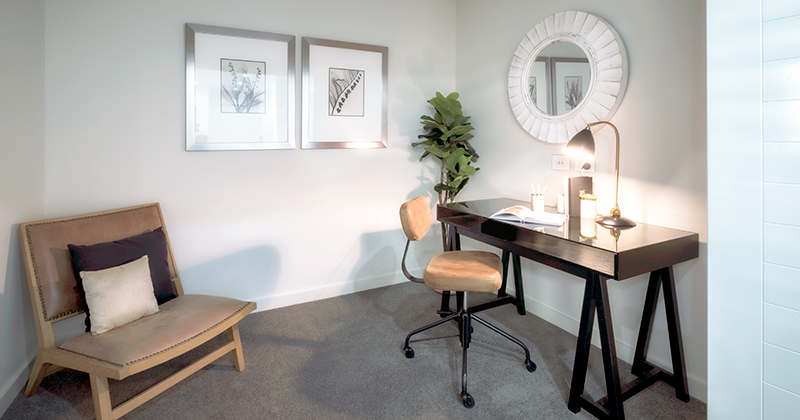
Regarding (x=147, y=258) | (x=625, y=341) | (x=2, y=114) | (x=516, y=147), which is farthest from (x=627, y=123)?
(x=2, y=114)

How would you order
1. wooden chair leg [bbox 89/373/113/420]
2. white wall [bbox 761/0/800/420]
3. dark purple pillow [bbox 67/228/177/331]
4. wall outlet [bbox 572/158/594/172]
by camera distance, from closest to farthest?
white wall [bbox 761/0/800/420] < wooden chair leg [bbox 89/373/113/420] < dark purple pillow [bbox 67/228/177/331] < wall outlet [bbox 572/158/594/172]

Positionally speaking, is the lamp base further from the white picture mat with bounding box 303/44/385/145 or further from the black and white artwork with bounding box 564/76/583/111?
the white picture mat with bounding box 303/44/385/145

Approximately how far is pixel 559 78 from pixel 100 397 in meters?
2.93

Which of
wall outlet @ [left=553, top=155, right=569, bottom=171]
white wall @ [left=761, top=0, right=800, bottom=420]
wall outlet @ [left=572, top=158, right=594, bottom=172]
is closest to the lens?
white wall @ [left=761, top=0, right=800, bottom=420]

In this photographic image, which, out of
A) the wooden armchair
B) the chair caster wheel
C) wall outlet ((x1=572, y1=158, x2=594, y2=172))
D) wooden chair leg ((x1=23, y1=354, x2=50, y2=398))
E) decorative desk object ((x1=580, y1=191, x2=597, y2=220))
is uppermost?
wall outlet ((x1=572, y1=158, x2=594, y2=172))

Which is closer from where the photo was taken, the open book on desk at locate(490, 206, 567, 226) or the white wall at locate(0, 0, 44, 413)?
the white wall at locate(0, 0, 44, 413)

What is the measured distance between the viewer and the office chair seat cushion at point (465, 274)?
2064mm

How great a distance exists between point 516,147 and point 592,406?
1.81 metres

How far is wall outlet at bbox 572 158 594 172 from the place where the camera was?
238cm

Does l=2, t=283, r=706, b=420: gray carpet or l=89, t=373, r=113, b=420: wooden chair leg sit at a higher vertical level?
l=89, t=373, r=113, b=420: wooden chair leg

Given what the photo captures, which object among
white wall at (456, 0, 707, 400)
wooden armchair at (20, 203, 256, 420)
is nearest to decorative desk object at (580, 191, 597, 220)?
white wall at (456, 0, 707, 400)

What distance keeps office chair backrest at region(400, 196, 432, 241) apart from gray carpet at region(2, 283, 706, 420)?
72cm

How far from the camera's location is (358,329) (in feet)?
8.89

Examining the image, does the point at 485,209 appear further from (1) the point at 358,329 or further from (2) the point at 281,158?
(2) the point at 281,158
